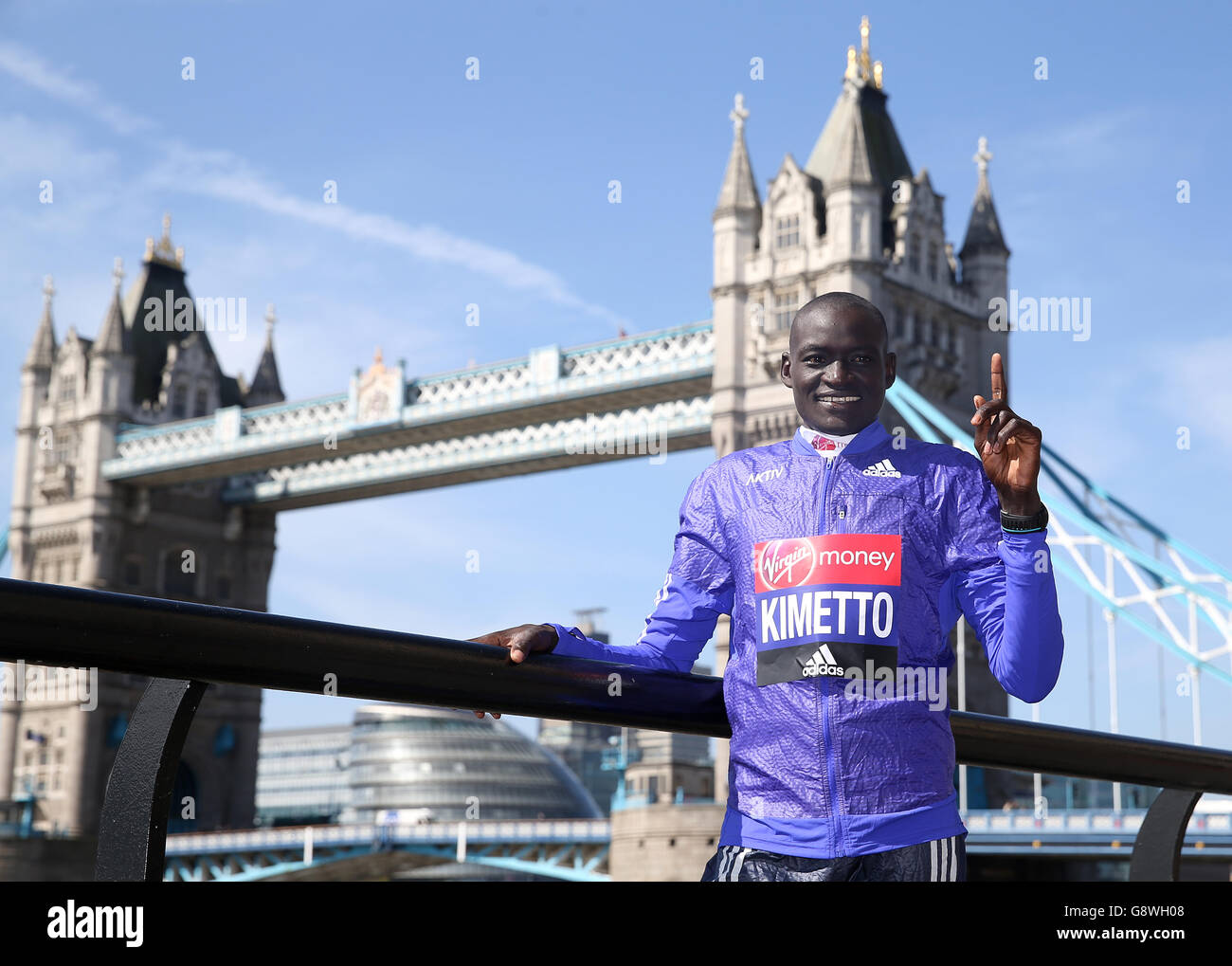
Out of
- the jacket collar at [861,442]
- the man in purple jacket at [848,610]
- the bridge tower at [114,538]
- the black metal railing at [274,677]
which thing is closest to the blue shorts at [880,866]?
the man in purple jacket at [848,610]

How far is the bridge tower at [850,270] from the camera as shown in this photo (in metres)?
25.5

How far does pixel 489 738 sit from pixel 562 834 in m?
28.0

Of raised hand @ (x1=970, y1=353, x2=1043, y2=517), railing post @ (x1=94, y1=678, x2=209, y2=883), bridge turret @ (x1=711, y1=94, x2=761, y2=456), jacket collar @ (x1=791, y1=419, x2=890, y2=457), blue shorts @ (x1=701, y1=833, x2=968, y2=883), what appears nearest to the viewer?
railing post @ (x1=94, y1=678, x2=209, y2=883)

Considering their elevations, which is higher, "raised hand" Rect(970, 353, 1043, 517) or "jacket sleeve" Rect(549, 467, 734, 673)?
"raised hand" Rect(970, 353, 1043, 517)

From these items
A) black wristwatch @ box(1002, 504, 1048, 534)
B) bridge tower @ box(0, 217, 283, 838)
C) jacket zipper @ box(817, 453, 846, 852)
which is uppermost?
bridge tower @ box(0, 217, 283, 838)

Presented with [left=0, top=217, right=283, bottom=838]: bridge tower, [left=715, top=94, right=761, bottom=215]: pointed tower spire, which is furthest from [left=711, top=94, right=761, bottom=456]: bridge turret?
[left=0, top=217, right=283, bottom=838]: bridge tower

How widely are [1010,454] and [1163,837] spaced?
0.54 meters

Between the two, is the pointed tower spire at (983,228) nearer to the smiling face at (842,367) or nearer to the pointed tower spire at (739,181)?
the pointed tower spire at (739,181)

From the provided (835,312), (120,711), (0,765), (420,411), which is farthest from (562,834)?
(835,312)

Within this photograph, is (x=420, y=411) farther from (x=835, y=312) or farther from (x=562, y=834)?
(x=835, y=312)

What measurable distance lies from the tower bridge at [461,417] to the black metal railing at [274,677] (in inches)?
813

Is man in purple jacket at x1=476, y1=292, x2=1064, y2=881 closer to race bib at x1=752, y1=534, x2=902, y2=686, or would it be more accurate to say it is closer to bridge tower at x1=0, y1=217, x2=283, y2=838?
race bib at x1=752, y1=534, x2=902, y2=686

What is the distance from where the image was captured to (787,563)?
179cm

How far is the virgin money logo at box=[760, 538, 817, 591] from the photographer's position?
177 cm
